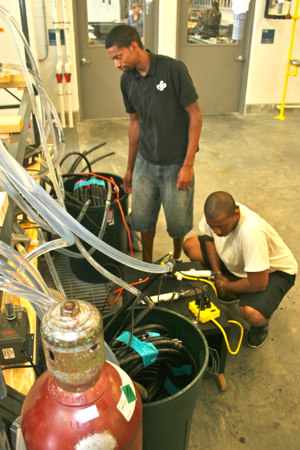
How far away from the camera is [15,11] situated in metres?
3.54

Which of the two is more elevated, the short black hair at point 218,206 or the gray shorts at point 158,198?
the short black hair at point 218,206

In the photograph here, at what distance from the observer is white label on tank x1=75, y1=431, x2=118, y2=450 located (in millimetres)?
672

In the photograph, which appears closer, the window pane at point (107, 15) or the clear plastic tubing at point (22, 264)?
the clear plastic tubing at point (22, 264)

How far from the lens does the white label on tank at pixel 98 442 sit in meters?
0.67

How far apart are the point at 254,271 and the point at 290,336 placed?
0.51 metres

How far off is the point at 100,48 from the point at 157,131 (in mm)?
3395

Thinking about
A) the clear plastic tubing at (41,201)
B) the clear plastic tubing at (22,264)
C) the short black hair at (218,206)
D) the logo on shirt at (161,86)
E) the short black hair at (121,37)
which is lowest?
the short black hair at (218,206)

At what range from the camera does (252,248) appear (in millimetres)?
1661

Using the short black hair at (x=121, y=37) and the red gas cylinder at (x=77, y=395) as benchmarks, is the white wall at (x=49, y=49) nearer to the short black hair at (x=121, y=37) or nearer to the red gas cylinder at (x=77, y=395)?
the short black hair at (x=121, y=37)

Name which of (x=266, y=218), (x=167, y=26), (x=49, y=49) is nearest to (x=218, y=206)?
(x=266, y=218)

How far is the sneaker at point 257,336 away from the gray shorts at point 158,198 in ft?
2.09

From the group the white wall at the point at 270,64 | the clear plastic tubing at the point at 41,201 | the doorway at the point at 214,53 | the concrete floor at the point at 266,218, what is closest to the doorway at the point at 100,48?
the concrete floor at the point at 266,218

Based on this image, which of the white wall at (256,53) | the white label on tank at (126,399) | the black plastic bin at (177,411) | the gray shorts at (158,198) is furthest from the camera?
the white wall at (256,53)

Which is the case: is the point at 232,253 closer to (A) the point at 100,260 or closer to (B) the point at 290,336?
(B) the point at 290,336
